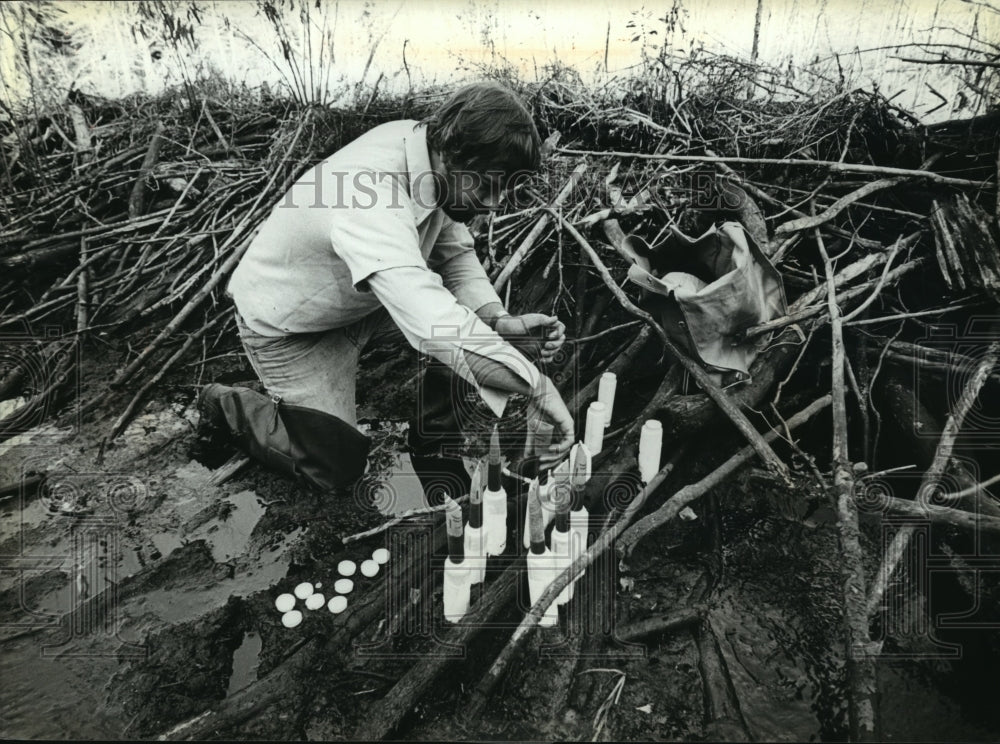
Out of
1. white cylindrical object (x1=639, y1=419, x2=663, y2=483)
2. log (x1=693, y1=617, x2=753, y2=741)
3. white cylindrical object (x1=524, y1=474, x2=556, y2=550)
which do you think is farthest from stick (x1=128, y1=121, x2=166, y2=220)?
log (x1=693, y1=617, x2=753, y2=741)

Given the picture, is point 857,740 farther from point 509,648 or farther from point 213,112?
point 213,112

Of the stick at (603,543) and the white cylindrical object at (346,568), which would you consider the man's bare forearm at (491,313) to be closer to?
the stick at (603,543)

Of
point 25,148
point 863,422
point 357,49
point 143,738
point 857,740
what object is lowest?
point 143,738

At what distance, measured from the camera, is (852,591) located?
193 cm

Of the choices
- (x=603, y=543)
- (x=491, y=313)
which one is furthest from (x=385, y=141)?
(x=603, y=543)

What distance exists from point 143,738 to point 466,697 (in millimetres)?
1002

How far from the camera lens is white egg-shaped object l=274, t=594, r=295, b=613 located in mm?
2289

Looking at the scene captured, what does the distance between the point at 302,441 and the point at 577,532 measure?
1500mm

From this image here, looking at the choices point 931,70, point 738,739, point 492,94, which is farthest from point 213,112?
point 738,739

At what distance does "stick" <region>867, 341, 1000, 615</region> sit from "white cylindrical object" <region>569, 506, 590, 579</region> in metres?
0.98

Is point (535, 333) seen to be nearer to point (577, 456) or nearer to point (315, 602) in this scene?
point (577, 456)

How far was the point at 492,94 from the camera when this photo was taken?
215 centimetres

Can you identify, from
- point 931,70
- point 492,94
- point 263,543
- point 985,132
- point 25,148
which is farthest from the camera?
point 25,148

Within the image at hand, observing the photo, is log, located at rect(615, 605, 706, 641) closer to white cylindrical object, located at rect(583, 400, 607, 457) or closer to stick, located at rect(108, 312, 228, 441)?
white cylindrical object, located at rect(583, 400, 607, 457)
